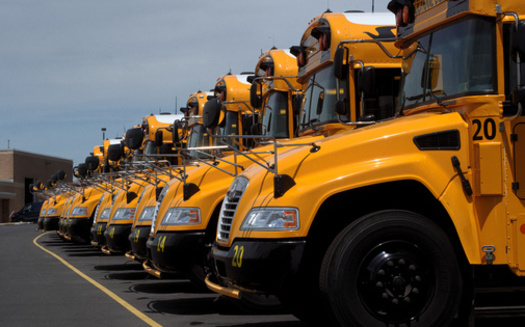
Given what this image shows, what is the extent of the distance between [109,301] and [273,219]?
4832 mm

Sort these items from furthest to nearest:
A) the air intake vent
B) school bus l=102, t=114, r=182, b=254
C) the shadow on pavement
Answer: school bus l=102, t=114, r=182, b=254
the shadow on pavement
the air intake vent

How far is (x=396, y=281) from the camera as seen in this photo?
20.2 feet

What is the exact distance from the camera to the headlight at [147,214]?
37.5 feet

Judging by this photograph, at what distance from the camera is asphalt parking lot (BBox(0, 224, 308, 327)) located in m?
8.97

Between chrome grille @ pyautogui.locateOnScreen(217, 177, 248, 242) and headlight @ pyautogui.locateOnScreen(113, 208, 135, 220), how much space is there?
6.60 meters

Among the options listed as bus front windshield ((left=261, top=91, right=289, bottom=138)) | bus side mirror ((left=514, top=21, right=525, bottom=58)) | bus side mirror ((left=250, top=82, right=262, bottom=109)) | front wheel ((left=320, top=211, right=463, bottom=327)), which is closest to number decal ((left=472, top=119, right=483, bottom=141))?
bus side mirror ((left=514, top=21, right=525, bottom=58))

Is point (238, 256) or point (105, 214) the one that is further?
point (105, 214)

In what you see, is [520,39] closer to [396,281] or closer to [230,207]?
[396,281]

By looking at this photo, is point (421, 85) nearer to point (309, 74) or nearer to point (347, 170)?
point (347, 170)

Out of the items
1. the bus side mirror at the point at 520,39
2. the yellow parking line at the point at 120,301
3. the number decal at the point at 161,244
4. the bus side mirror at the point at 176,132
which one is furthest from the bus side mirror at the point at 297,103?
the bus side mirror at the point at 176,132

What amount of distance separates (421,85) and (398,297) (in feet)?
6.20

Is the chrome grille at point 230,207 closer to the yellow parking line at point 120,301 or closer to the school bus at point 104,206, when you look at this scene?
the yellow parking line at point 120,301

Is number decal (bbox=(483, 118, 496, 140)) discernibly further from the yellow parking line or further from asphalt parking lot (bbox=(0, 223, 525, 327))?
the yellow parking line

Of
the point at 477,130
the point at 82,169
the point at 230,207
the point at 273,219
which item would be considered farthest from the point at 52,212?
the point at 477,130
